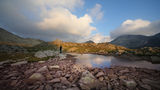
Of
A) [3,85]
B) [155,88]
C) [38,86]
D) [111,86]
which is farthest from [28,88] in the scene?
[155,88]

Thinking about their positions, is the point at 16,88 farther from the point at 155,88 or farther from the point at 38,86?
the point at 155,88

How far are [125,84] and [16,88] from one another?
27.4ft

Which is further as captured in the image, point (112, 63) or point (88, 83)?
point (112, 63)

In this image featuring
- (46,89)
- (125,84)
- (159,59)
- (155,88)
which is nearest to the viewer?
(46,89)

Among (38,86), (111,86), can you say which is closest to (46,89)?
(38,86)

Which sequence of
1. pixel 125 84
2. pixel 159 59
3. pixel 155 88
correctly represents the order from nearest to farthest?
pixel 155 88 → pixel 125 84 → pixel 159 59

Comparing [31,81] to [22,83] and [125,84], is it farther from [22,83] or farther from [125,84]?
[125,84]

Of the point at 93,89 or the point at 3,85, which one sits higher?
the point at 3,85

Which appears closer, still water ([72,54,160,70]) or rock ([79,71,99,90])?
rock ([79,71,99,90])

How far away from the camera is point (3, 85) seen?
5.01 meters

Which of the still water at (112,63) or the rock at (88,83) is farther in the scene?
the still water at (112,63)

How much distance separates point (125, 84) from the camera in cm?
522

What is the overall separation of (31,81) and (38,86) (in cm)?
102

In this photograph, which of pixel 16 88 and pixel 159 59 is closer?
pixel 16 88
